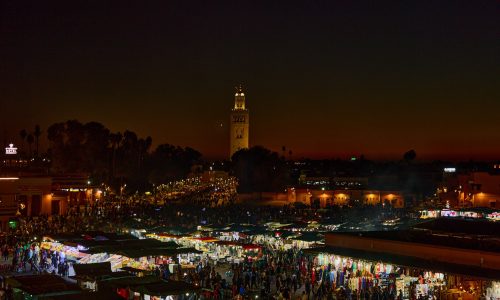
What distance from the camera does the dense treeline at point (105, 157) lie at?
236ft

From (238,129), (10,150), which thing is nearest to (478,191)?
(10,150)

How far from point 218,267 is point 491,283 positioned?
12.0 metres

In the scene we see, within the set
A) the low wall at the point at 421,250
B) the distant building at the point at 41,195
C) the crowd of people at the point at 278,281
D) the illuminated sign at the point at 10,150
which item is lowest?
the crowd of people at the point at 278,281

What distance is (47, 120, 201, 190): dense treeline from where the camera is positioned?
7188 cm

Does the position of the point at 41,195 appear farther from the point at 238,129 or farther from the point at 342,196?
the point at 238,129

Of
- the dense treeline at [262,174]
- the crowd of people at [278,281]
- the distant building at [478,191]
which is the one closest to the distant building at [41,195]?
the crowd of people at [278,281]

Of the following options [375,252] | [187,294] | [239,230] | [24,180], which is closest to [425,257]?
[375,252]

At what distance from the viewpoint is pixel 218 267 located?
1128 inches

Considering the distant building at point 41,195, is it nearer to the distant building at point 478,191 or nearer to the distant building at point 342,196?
the distant building at point 342,196

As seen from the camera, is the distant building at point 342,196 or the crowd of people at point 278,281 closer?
the crowd of people at point 278,281

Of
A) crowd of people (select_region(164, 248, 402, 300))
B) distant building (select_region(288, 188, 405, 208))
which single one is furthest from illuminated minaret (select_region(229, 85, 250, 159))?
crowd of people (select_region(164, 248, 402, 300))

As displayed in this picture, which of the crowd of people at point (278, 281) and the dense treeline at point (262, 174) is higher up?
the dense treeline at point (262, 174)

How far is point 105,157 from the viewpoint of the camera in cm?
7700

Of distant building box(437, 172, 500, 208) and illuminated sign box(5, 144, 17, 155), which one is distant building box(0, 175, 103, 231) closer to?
illuminated sign box(5, 144, 17, 155)
